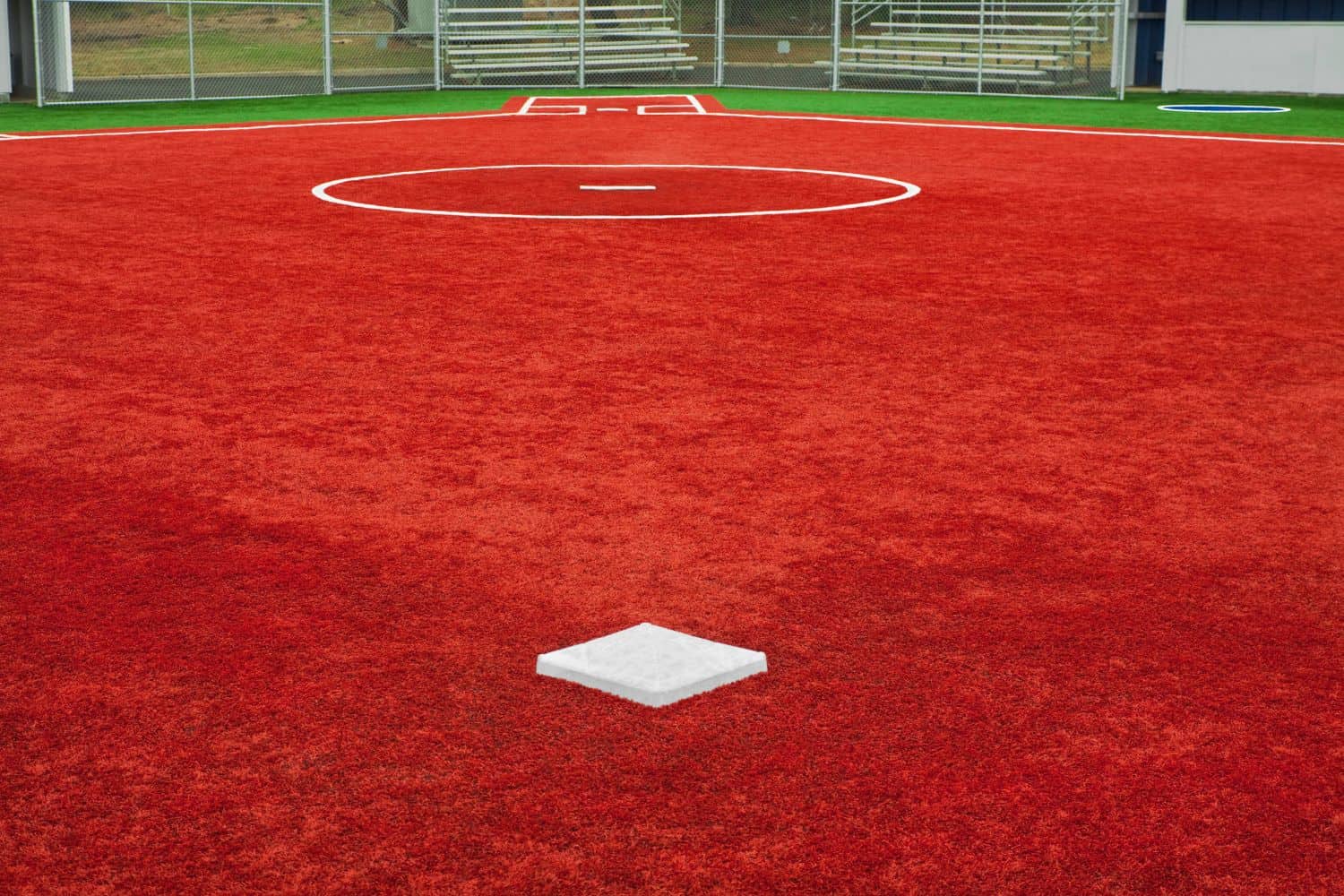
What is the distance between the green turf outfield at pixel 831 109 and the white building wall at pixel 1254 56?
12.3 inches

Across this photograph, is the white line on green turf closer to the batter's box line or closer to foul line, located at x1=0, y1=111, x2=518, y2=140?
foul line, located at x1=0, y1=111, x2=518, y2=140

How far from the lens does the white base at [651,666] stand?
12.4 feet

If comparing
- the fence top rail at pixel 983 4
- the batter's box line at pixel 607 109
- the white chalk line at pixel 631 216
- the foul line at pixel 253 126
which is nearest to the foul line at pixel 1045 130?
the batter's box line at pixel 607 109

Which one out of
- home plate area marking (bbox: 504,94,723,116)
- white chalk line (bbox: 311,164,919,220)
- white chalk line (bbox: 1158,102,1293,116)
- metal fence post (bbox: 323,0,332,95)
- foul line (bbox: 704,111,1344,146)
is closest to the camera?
white chalk line (bbox: 311,164,919,220)

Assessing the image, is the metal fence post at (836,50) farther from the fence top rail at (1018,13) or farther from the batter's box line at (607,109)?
the batter's box line at (607,109)

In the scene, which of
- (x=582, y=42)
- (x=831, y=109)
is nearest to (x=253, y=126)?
(x=831, y=109)

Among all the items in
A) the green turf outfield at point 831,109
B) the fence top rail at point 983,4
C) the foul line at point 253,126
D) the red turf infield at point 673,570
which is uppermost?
the fence top rail at point 983,4

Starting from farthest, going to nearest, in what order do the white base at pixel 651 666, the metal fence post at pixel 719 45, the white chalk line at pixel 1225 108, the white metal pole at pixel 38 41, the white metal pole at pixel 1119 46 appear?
the metal fence post at pixel 719 45
the white metal pole at pixel 1119 46
the white chalk line at pixel 1225 108
the white metal pole at pixel 38 41
the white base at pixel 651 666

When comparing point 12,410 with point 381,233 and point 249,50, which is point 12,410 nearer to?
A: point 381,233

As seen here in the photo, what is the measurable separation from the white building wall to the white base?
80.9 ft

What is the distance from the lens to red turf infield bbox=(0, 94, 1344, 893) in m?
3.16

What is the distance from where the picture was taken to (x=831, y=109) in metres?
23.6

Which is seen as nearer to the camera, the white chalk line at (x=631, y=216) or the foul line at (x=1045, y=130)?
the white chalk line at (x=631, y=216)

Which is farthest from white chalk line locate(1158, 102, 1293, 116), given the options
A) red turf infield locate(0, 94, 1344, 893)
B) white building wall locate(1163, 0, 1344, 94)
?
red turf infield locate(0, 94, 1344, 893)
